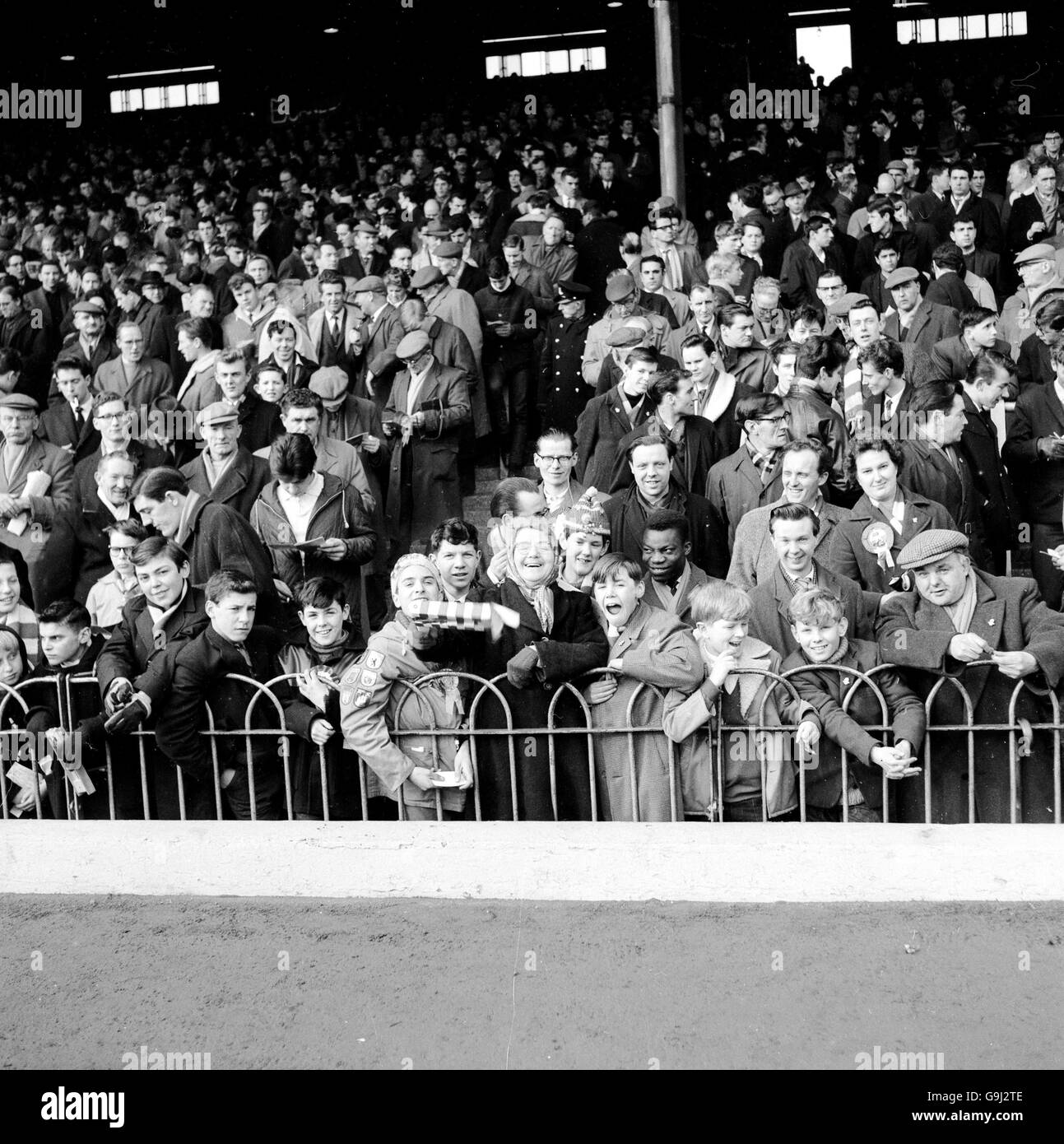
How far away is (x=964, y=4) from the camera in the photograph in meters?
25.1

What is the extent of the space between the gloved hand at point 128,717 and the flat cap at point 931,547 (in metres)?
3.27

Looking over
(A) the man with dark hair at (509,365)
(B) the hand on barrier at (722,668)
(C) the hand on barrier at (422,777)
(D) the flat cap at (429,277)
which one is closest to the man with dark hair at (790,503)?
(B) the hand on barrier at (722,668)

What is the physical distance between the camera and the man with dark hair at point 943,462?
7.68m

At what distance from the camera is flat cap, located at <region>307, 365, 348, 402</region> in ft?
31.3

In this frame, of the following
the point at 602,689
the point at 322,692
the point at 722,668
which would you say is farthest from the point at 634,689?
the point at 322,692

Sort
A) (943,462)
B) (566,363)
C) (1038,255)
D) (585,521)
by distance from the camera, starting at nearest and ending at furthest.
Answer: (585,521), (943,462), (1038,255), (566,363)

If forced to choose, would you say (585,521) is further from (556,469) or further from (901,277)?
(901,277)

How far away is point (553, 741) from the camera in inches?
242

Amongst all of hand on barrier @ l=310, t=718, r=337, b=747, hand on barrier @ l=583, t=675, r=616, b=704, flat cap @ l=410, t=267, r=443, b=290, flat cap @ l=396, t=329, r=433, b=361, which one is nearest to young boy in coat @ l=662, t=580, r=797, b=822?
hand on barrier @ l=583, t=675, r=616, b=704

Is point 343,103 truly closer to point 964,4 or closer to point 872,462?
point 964,4

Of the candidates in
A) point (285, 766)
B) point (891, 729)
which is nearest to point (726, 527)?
point (891, 729)

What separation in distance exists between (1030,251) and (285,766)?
7.10m

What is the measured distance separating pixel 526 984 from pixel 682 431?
395cm

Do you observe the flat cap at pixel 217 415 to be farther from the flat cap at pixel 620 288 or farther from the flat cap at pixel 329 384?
the flat cap at pixel 620 288
